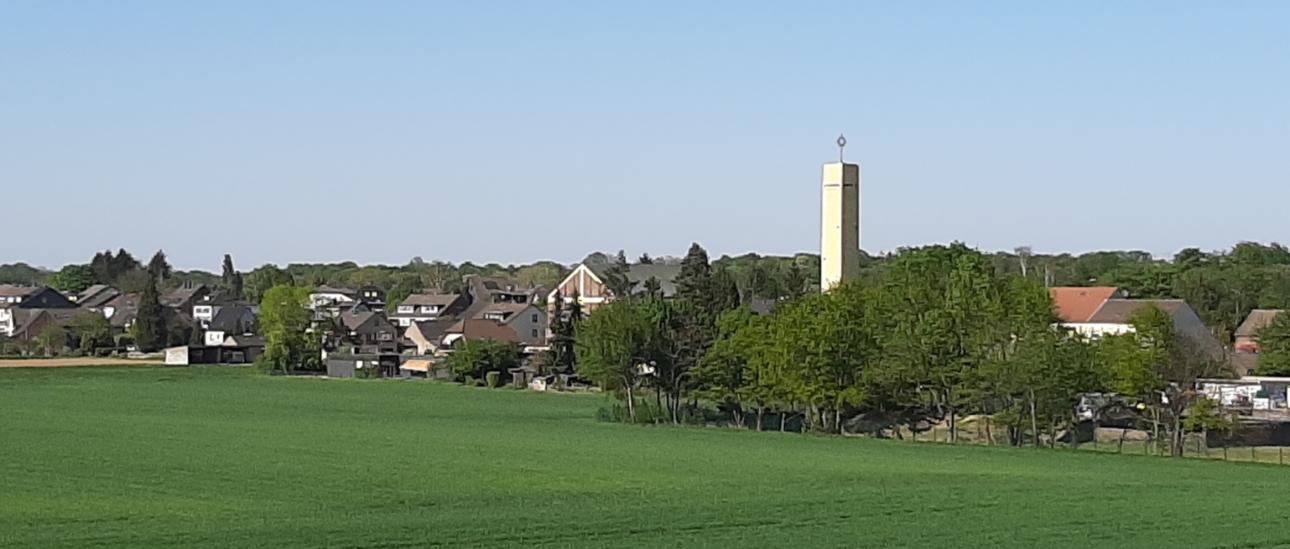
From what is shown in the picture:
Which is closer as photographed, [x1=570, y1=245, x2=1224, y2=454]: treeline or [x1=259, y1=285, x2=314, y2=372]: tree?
[x1=570, y1=245, x2=1224, y2=454]: treeline

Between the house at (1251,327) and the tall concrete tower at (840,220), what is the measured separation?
21.8 metres

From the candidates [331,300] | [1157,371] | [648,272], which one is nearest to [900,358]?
[1157,371]

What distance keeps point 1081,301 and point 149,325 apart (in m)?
76.8

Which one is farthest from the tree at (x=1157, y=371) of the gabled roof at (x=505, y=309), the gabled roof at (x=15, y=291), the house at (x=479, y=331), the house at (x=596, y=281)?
the gabled roof at (x=15, y=291)

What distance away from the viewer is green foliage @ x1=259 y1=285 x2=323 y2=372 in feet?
397

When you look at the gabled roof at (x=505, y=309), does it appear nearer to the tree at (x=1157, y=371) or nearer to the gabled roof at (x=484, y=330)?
the gabled roof at (x=484, y=330)

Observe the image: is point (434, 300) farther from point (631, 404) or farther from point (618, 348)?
point (631, 404)

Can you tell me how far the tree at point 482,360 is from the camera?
105250 millimetres

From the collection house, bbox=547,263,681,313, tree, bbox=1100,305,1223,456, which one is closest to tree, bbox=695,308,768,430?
tree, bbox=1100,305,1223,456

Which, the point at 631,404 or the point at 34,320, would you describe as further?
the point at 34,320

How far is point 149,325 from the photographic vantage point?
14362cm

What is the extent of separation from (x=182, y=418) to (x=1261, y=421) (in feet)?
128

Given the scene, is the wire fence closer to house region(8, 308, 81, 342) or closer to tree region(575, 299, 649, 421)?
tree region(575, 299, 649, 421)

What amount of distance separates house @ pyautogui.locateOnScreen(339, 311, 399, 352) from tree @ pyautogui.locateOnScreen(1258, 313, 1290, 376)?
240ft
